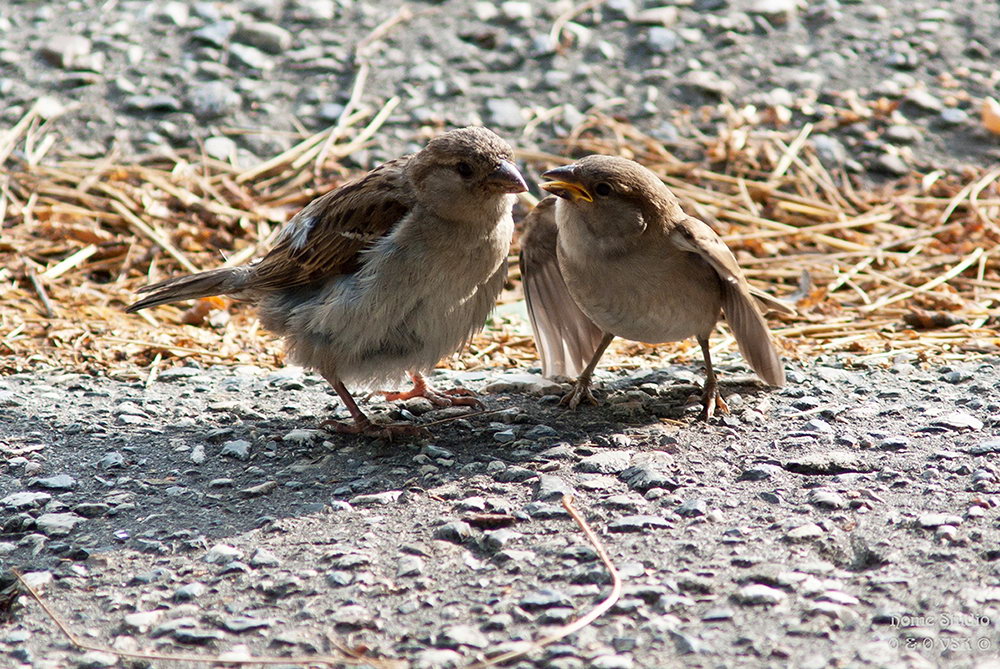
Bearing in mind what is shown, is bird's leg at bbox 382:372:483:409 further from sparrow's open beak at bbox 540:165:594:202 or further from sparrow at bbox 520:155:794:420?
sparrow's open beak at bbox 540:165:594:202

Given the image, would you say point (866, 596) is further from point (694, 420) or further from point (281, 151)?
point (281, 151)

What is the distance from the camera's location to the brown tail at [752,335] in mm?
4668

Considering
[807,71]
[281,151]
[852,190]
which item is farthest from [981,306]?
[281,151]

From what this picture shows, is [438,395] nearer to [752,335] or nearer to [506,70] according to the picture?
[752,335]

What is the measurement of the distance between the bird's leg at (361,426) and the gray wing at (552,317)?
0.81 metres

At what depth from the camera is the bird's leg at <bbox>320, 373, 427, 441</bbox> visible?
4.74 metres

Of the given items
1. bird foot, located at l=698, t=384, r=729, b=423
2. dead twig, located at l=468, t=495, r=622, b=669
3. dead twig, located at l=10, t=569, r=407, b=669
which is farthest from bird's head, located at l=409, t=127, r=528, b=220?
dead twig, located at l=10, t=569, r=407, b=669

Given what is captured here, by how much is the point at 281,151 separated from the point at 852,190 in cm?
378

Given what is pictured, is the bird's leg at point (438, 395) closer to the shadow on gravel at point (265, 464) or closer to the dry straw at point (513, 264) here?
the shadow on gravel at point (265, 464)

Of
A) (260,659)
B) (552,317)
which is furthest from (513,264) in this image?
(260,659)

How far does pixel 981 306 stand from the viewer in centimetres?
606

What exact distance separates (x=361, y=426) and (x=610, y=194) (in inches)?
54.3

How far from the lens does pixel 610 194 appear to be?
15.0 feet

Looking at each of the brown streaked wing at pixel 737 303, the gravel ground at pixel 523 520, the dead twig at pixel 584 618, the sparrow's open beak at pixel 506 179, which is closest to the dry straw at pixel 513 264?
the gravel ground at pixel 523 520
